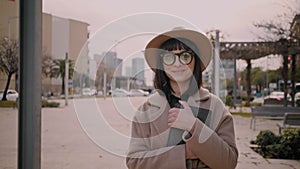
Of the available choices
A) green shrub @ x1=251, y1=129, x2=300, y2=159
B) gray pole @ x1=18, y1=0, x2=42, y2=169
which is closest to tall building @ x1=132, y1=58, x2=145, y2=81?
gray pole @ x1=18, y1=0, x2=42, y2=169

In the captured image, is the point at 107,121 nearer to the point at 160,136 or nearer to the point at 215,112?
the point at 160,136

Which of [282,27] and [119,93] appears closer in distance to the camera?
[119,93]

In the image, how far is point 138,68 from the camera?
48.6 inches

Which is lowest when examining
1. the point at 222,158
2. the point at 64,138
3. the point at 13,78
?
the point at 64,138

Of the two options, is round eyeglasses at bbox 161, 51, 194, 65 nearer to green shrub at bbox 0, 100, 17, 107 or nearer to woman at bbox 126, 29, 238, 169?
woman at bbox 126, 29, 238, 169

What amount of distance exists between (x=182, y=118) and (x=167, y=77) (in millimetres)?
187

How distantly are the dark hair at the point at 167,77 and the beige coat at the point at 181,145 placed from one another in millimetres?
29

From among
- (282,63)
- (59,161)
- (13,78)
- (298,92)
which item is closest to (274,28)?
(282,63)

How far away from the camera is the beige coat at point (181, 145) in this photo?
3.77 feet

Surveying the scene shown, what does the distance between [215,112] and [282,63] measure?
55.2ft

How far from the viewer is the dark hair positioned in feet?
4.09

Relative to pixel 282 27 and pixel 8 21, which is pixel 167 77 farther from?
pixel 282 27

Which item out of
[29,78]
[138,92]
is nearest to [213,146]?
[138,92]

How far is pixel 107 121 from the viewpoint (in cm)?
119
